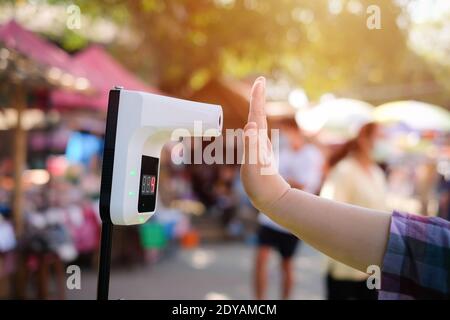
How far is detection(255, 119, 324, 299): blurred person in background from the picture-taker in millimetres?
5293

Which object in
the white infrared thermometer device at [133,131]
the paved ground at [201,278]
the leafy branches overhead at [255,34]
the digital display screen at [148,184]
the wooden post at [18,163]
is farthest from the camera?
the leafy branches overhead at [255,34]

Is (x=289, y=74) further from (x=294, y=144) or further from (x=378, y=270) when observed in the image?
(x=378, y=270)

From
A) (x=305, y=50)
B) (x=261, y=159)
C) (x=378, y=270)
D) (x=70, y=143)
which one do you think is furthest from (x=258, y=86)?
(x=70, y=143)

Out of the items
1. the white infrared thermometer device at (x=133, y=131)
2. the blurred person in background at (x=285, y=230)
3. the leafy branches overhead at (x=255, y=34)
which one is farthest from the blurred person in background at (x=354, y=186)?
the white infrared thermometer device at (x=133, y=131)

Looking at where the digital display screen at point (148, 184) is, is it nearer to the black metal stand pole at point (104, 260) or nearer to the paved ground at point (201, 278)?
the black metal stand pole at point (104, 260)

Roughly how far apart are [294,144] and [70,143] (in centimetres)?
552

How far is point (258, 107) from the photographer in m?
1.20

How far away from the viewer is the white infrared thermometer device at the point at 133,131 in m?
1.30

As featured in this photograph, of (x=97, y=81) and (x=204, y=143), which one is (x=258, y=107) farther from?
(x=97, y=81)

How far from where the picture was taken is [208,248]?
9984 mm

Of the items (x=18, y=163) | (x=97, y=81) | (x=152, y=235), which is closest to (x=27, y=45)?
(x=18, y=163)

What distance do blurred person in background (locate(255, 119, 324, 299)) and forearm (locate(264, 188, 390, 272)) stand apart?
3939mm

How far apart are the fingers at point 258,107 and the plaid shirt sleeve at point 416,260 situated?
1.04 ft

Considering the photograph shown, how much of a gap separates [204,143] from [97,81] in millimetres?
3504
